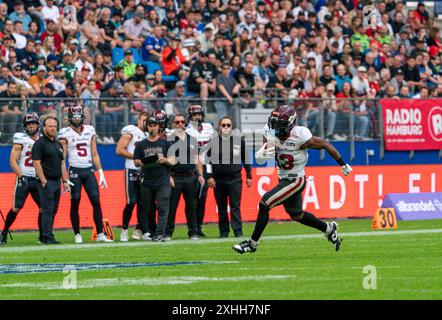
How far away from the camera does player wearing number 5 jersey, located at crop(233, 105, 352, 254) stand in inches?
613

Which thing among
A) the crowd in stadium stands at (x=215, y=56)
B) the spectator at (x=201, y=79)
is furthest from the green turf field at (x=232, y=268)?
the spectator at (x=201, y=79)

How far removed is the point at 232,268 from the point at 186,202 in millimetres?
6283

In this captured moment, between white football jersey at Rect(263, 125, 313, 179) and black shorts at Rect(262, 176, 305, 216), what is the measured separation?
0.12m

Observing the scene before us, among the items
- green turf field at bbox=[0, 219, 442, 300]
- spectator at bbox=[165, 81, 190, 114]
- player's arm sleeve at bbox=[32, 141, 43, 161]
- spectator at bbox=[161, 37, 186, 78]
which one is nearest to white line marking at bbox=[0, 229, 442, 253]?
green turf field at bbox=[0, 219, 442, 300]

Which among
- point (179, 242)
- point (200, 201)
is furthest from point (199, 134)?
point (179, 242)

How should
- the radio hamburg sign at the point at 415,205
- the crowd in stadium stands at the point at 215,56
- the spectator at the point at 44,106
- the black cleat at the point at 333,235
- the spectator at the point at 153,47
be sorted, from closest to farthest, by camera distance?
1. the black cleat at the point at 333,235
2. the spectator at the point at 44,106
3. the crowd in stadium stands at the point at 215,56
4. the radio hamburg sign at the point at 415,205
5. the spectator at the point at 153,47

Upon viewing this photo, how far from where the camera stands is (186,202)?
19891 mm

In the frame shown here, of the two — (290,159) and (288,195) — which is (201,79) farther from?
(288,195)

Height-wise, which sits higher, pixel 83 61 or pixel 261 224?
pixel 83 61

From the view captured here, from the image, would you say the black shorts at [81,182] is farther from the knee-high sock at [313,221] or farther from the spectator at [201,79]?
the spectator at [201,79]

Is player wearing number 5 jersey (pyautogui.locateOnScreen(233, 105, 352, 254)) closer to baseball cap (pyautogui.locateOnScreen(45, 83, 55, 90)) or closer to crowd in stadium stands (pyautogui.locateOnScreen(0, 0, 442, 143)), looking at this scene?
crowd in stadium stands (pyautogui.locateOnScreen(0, 0, 442, 143))

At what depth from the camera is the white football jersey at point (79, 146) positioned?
19344 mm
